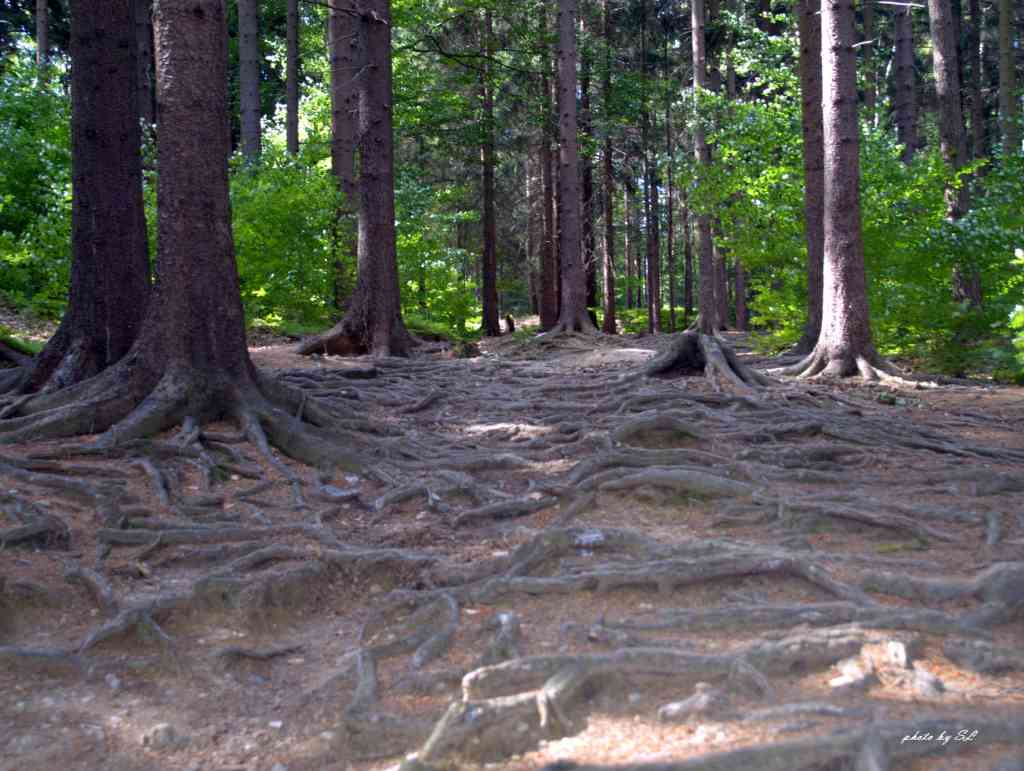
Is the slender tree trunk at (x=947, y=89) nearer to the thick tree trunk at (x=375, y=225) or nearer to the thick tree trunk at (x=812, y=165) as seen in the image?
the thick tree trunk at (x=812, y=165)

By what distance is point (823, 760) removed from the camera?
312cm

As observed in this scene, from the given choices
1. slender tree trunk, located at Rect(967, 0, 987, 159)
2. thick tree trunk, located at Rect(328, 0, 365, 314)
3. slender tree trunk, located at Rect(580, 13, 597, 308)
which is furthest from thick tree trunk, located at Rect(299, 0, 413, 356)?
slender tree trunk, located at Rect(967, 0, 987, 159)

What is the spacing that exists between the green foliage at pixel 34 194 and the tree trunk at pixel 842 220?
498 inches

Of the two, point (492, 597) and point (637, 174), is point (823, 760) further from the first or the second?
point (637, 174)

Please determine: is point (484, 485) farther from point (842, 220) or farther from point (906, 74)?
point (906, 74)

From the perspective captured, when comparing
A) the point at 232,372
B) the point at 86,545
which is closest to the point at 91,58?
the point at 232,372

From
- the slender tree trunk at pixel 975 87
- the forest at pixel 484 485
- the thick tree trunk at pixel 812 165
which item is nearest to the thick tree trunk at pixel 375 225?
the forest at pixel 484 485

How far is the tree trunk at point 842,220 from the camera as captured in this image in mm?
11930

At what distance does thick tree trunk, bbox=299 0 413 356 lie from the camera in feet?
51.9

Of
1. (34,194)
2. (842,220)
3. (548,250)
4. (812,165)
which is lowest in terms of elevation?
(842,220)

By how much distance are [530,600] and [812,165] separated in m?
11.7

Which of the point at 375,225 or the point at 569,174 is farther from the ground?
the point at 569,174

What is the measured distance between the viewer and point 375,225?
16125 millimetres

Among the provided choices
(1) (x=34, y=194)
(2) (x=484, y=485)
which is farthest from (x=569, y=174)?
(2) (x=484, y=485)
